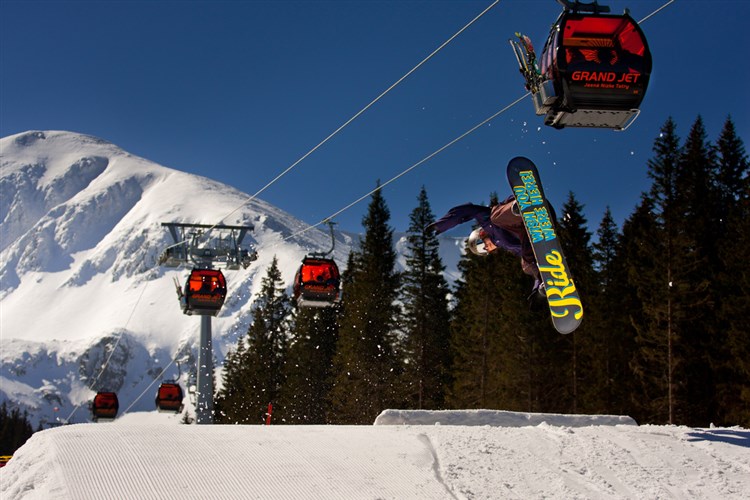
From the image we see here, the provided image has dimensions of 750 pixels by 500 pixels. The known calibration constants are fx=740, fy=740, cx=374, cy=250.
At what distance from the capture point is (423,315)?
3825 centimetres

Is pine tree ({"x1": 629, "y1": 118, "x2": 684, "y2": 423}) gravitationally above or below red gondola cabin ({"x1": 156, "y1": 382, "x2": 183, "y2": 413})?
above

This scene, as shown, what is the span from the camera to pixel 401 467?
9.55m

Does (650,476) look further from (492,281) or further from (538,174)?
(492,281)

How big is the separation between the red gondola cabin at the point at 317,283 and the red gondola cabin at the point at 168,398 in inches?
773

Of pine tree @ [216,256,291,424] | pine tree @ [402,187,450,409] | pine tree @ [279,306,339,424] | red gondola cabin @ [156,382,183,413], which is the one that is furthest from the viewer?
pine tree @ [216,256,291,424]

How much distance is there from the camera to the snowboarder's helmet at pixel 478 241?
1508 centimetres

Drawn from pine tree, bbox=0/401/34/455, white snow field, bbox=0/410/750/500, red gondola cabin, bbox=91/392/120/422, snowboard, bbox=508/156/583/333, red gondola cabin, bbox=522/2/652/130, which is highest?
red gondola cabin, bbox=522/2/652/130

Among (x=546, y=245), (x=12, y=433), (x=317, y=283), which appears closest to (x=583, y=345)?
(x=317, y=283)

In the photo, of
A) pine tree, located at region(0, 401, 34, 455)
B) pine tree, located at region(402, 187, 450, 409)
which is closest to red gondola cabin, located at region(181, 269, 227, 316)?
pine tree, located at region(402, 187, 450, 409)

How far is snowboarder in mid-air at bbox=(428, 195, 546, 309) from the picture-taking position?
44.2 feet

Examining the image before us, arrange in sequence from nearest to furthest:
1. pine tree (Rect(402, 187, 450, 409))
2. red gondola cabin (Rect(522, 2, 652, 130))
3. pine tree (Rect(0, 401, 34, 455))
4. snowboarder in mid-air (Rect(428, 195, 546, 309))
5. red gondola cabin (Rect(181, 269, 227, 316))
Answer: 1. red gondola cabin (Rect(522, 2, 652, 130))
2. snowboarder in mid-air (Rect(428, 195, 546, 309))
3. red gondola cabin (Rect(181, 269, 227, 316))
4. pine tree (Rect(402, 187, 450, 409))
5. pine tree (Rect(0, 401, 34, 455))

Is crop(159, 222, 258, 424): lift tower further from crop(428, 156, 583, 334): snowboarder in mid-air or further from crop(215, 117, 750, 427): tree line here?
crop(428, 156, 583, 334): snowboarder in mid-air

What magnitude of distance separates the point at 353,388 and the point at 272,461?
2940cm

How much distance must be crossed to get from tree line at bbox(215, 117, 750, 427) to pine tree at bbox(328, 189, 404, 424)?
3.0 inches
